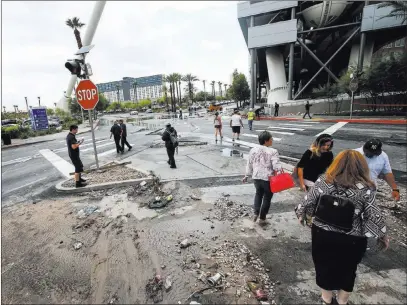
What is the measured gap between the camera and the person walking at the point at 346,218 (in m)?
2.03

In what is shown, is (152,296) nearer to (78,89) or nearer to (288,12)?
(78,89)

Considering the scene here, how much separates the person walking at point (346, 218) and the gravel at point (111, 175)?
211 inches

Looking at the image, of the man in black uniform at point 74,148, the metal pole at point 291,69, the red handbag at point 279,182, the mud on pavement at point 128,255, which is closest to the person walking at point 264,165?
the red handbag at point 279,182

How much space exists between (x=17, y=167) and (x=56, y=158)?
1481 mm

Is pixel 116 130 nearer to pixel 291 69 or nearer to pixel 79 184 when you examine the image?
pixel 79 184

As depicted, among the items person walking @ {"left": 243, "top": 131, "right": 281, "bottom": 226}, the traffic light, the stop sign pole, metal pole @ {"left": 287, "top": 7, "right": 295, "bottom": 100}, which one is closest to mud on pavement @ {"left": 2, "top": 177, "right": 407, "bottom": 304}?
person walking @ {"left": 243, "top": 131, "right": 281, "bottom": 226}

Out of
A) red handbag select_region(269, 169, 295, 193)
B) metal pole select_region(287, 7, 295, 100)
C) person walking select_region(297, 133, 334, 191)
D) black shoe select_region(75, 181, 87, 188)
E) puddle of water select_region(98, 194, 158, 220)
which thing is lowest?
puddle of water select_region(98, 194, 158, 220)

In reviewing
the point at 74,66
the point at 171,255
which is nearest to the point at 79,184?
the point at 74,66

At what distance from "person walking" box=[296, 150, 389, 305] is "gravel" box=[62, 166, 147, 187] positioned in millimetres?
5371

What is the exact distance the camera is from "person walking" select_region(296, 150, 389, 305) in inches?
79.7

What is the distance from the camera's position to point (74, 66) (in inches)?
254

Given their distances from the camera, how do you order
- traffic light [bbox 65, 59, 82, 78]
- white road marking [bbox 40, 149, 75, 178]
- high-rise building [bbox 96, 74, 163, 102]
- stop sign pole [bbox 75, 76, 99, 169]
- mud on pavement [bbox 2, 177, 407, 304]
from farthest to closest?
high-rise building [bbox 96, 74, 163, 102], white road marking [bbox 40, 149, 75, 178], stop sign pole [bbox 75, 76, 99, 169], traffic light [bbox 65, 59, 82, 78], mud on pavement [bbox 2, 177, 407, 304]

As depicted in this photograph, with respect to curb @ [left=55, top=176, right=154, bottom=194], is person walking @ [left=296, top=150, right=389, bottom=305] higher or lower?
higher

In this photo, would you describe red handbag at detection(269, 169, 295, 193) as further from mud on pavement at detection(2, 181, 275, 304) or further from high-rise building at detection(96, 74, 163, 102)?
high-rise building at detection(96, 74, 163, 102)
